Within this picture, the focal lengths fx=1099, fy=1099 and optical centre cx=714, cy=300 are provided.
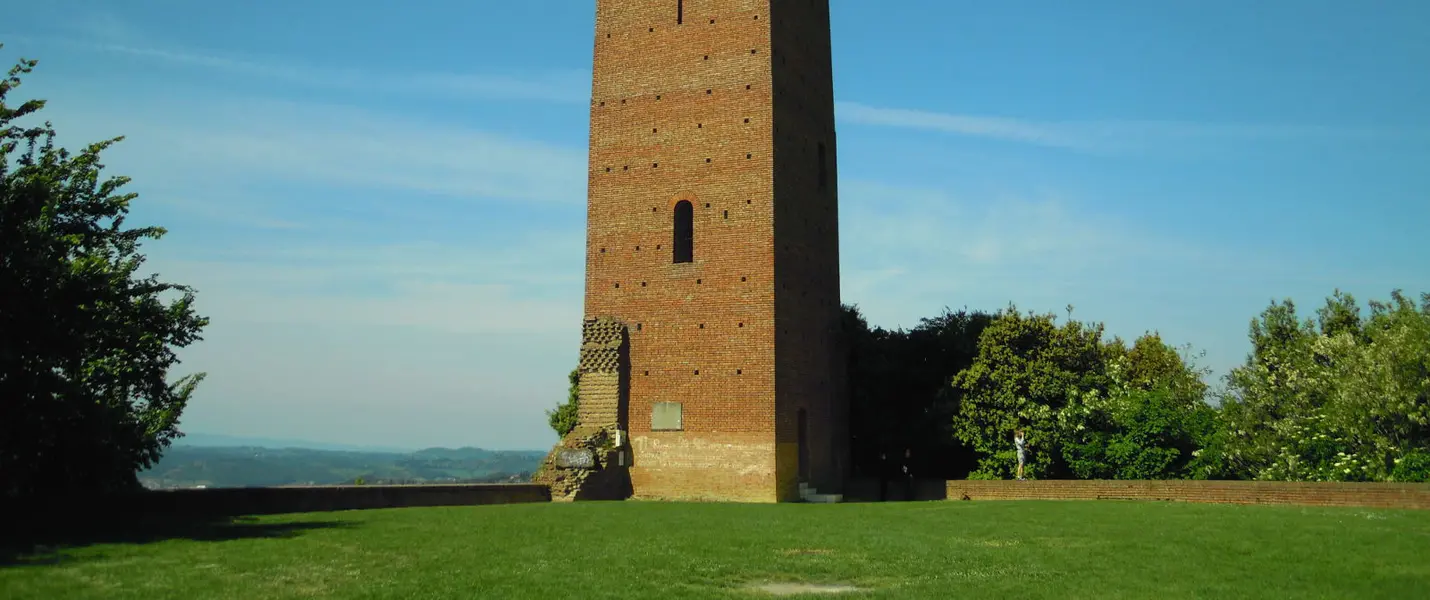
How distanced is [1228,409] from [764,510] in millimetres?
17911

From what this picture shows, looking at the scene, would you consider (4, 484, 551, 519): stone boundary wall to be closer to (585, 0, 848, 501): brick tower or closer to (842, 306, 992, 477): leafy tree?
(585, 0, 848, 501): brick tower

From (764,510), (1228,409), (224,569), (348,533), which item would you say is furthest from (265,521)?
(1228,409)

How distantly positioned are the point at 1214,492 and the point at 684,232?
1315 centimetres

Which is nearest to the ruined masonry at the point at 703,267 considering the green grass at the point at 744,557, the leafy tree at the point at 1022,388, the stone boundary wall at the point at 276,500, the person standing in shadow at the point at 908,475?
the person standing in shadow at the point at 908,475

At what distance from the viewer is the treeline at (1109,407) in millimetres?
26625

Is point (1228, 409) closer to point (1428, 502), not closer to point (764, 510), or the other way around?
point (1428, 502)

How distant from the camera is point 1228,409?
32.1m

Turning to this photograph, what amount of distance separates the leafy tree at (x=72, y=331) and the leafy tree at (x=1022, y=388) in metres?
19.1

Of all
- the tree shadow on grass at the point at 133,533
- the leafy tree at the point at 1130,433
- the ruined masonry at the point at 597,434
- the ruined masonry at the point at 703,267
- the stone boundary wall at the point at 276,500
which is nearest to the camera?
the tree shadow on grass at the point at 133,533

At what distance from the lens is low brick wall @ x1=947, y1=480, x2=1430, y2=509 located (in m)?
18.8

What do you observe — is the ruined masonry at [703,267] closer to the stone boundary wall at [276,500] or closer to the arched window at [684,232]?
the arched window at [684,232]

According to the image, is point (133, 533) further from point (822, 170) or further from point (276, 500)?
point (822, 170)

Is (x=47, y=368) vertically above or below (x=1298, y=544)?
above

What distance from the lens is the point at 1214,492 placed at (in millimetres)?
21312
